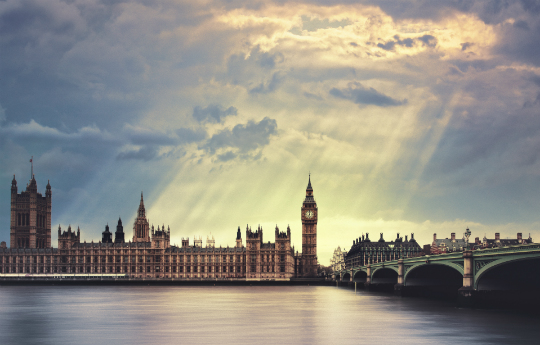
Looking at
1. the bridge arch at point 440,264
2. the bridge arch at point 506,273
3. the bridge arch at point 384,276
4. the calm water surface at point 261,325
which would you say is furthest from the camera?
the bridge arch at point 384,276

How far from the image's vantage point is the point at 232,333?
55.1 meters

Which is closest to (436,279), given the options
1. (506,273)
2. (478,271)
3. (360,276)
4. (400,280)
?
(400,280)

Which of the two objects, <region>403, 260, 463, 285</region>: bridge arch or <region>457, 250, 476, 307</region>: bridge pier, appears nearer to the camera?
<region>457, 250, 476, 307</region>: bridge pier

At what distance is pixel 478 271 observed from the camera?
82.4 metres

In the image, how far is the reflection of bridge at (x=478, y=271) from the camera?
7481cm

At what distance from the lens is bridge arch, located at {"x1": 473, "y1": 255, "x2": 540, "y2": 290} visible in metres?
80.0

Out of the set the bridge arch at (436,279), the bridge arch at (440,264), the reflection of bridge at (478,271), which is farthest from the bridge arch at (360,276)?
the bridge arch at (440,264)

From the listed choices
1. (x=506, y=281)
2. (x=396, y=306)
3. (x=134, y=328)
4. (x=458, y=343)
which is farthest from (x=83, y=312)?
(x=506, y=281)

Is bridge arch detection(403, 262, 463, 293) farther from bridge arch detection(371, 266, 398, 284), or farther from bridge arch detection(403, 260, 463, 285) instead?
bridge arch detection(371, 266, 398, 284)

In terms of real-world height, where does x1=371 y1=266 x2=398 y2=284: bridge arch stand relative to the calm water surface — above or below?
below

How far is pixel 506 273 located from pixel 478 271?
27.0 ft

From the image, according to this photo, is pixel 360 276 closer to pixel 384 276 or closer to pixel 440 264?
pixel 384 276

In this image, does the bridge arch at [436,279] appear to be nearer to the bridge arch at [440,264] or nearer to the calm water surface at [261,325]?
the bridge arch at [440,264]

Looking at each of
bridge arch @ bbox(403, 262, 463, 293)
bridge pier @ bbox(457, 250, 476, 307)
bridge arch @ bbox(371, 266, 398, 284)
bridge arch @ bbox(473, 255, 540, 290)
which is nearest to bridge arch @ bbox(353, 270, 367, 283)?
bridge arch @ bbox(371, 266, 398, 284)
